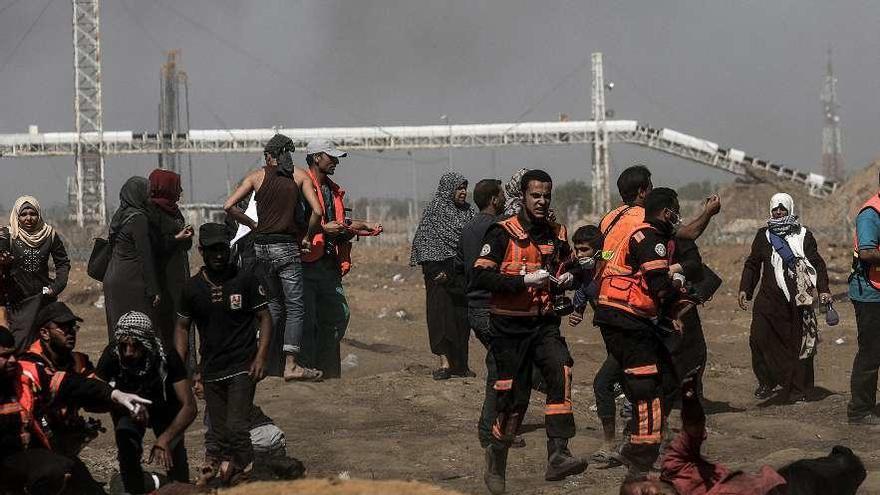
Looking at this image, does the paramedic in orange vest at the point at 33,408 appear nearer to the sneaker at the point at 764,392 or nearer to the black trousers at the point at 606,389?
the black trousers at the point at 606,389

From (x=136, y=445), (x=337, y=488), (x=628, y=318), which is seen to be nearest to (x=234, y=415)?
(x=136, y=445)

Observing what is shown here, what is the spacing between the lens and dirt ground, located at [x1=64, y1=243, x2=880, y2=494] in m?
8.98

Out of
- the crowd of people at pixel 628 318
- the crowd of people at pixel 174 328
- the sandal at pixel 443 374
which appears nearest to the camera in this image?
the crowd of people at pixel 628 318

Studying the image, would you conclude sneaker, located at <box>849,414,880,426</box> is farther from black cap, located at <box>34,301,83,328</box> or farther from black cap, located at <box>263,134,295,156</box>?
black cap, located at <box>34,301,83,328</box>

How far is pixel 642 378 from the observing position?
8.11 meters

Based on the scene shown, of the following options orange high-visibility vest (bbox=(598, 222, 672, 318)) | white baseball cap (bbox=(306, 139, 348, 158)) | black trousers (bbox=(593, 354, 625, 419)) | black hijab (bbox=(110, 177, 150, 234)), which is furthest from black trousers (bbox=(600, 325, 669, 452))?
white baseball cap (bbox=(306, 139, 348, 158))

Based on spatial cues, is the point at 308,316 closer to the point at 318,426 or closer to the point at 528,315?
the point at 318,426

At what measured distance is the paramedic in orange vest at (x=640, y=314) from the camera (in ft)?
26.4

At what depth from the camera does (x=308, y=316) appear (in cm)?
1227

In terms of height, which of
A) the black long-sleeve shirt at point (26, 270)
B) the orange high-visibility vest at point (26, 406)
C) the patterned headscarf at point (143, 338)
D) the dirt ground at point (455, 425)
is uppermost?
the black long-sleeve shirt at point (26, 270)

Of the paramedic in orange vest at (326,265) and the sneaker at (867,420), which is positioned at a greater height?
the paramedic in orange vest at (326,265)

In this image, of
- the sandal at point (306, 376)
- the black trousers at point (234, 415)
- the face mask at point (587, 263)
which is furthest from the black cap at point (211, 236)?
the sandal at point (306, 376)

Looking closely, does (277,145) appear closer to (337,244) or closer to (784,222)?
(337,244)

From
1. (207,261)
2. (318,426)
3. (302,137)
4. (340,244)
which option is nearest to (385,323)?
(340,244)
